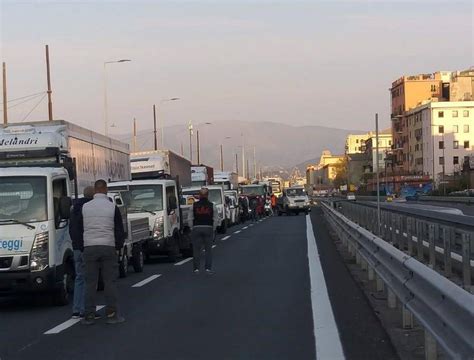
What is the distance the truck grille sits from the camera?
1101 centimetres

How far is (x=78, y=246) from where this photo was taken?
32.6 ft

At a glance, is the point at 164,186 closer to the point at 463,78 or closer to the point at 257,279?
the point at 257,279

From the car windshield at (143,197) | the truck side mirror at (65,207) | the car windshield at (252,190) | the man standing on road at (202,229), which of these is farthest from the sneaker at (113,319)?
the car windshield at (252,190)

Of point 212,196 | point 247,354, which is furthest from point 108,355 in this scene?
point 212,196

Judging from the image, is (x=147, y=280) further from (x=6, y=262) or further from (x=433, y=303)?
(x=433, y=303)

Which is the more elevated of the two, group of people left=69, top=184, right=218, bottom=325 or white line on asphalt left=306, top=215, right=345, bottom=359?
group of people left=69, top=184, right=218, bottom=325

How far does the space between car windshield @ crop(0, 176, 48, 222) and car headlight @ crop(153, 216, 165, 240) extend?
24.3 feet

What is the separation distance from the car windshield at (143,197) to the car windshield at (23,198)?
7.72 m

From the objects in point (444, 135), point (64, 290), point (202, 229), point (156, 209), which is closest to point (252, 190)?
point (156, 209)

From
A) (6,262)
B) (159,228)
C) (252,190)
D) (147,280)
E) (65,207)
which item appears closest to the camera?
(6,262)

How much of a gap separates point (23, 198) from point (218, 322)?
13.5 ft

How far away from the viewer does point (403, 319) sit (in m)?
8.65

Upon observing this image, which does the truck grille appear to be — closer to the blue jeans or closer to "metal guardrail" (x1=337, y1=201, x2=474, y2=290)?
the blue jeans

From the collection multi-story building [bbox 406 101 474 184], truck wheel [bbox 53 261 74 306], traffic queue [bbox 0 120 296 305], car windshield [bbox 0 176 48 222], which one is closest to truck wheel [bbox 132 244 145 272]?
traffic queue [bbox 0 120 296 305]
